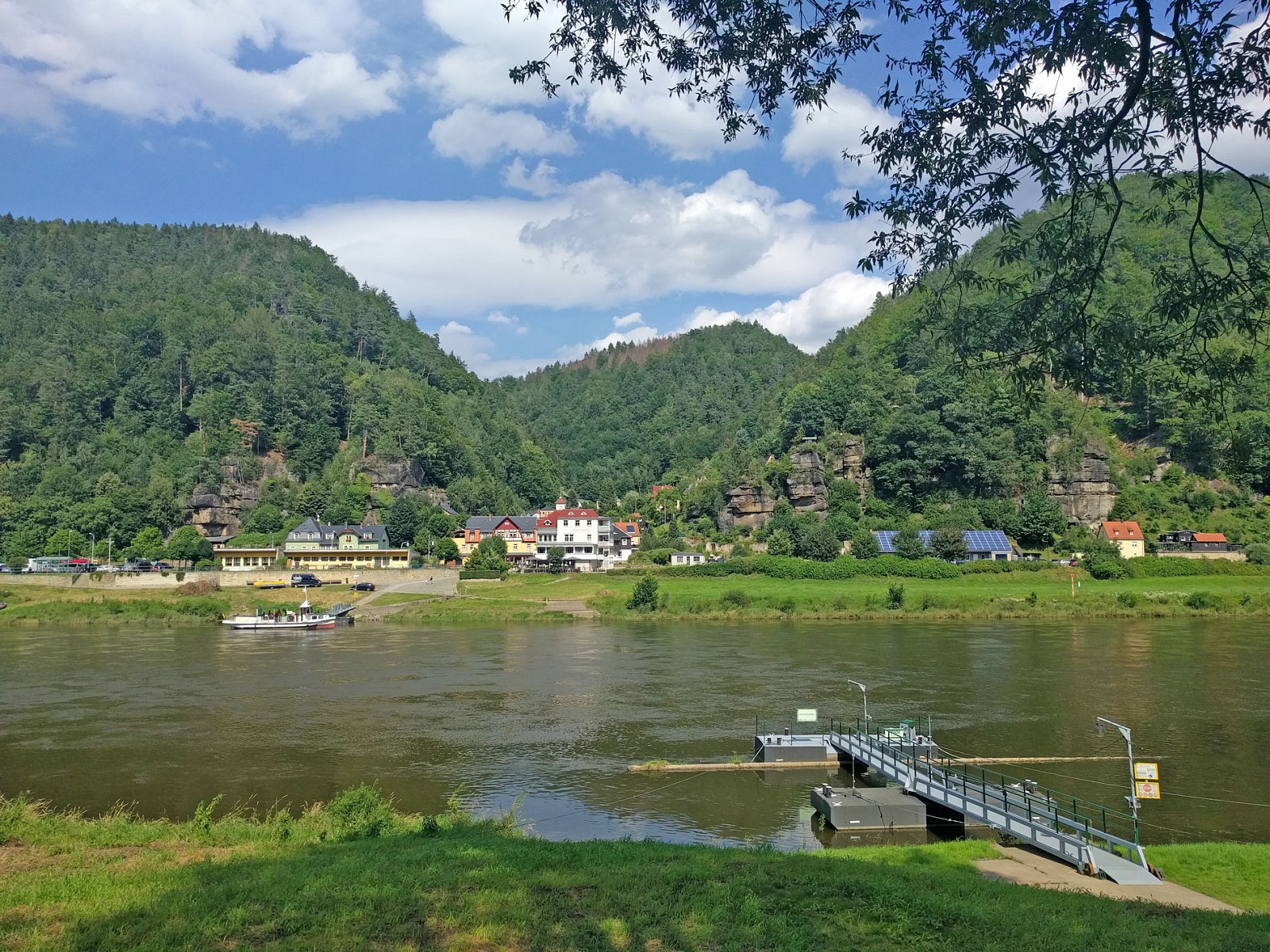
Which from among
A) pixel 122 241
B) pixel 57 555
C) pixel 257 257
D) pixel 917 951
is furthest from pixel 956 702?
pixel 122 241

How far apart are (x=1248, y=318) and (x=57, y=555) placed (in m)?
103

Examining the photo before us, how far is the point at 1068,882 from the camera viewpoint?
49.9 ft

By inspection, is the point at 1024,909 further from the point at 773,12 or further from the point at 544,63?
the point at 544,63

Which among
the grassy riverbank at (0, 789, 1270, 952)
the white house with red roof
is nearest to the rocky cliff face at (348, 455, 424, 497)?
the white house with red roof

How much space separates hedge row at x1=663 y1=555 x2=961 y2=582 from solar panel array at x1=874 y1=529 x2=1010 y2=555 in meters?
3.61

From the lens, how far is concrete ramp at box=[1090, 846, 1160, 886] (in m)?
15.3

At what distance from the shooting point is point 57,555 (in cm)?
8919

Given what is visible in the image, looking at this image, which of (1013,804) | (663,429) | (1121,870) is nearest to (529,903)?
(1121,870)

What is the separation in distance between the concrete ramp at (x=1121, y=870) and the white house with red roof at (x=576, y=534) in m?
80.5

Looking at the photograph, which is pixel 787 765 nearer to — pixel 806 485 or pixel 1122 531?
pixel 1122 531

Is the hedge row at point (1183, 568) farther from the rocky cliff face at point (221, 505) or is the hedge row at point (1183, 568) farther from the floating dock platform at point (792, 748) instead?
the rocky cliff face at point (221, 505)

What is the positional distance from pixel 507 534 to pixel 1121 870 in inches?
3527

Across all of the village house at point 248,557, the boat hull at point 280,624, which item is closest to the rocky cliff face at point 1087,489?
the boat hull at point 280,624

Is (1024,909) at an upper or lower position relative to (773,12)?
lower
